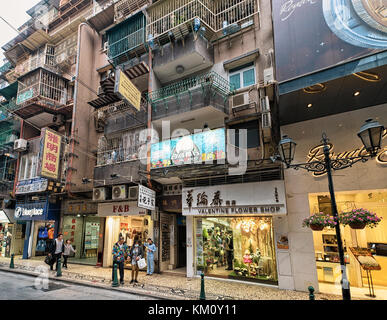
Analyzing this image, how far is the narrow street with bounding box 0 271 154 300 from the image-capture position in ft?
27.1

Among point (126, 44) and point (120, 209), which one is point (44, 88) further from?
point (120, 209)

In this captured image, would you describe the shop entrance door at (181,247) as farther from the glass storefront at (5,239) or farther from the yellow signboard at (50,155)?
the glass storefront at (5,239)

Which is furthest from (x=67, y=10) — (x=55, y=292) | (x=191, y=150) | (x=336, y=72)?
(x=336, y=72)

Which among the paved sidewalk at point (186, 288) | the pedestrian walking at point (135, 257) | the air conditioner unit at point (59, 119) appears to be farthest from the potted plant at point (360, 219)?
the air conditioner unit at point (59, 119)

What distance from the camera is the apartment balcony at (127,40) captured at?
14.6 meters

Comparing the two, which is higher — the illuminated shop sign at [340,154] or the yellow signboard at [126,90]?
the yellow signboard at [126,90]

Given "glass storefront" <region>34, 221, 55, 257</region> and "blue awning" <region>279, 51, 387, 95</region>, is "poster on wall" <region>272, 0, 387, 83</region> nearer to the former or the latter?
"blue awning" <region>279, 51, 387, 95</region>

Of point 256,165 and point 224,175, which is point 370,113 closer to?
point 256,165

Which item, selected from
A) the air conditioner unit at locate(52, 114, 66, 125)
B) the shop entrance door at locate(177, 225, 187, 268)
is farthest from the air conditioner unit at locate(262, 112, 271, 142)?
the air conditioner unit at locate(52, 114, 66, 125)

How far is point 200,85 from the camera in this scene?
11.7 metres

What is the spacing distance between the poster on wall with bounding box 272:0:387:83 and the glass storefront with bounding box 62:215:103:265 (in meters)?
16.9

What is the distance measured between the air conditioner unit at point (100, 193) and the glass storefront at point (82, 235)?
4.56 meters

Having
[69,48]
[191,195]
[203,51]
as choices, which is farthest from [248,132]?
[69,48]

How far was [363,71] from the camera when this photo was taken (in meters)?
7.38
